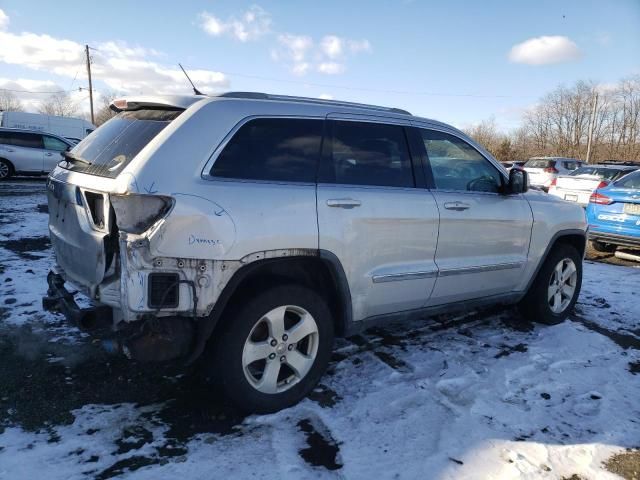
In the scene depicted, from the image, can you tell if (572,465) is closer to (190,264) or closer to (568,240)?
(190,264)

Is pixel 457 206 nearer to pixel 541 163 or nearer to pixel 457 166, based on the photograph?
pixel 457 166

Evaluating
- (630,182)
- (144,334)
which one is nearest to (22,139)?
(144,334)

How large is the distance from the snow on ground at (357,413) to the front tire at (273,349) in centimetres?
14

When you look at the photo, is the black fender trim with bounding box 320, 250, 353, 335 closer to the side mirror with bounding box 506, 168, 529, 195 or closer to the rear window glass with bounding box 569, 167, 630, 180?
the side mirror with bounding box 506, 168, 529, 195

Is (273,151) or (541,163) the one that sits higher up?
(541,163)

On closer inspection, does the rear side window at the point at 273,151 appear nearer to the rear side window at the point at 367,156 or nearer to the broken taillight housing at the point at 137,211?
the rear side window at the point at 367,156

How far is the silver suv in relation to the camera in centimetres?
264

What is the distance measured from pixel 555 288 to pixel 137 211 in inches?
161

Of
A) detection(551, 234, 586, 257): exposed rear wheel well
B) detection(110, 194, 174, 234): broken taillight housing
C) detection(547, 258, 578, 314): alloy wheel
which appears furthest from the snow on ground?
detection(110, 194, 174, 234): broken taillight housing

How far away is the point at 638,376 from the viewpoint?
3.83 metres

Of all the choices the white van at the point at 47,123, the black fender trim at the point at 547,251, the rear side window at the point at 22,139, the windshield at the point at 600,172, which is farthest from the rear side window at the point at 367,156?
the white van at the point at 47,123

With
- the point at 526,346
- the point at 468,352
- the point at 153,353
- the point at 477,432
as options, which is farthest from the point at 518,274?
the point at 153,353

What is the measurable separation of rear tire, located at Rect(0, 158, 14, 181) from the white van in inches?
408

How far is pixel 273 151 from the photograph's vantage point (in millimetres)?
3082
